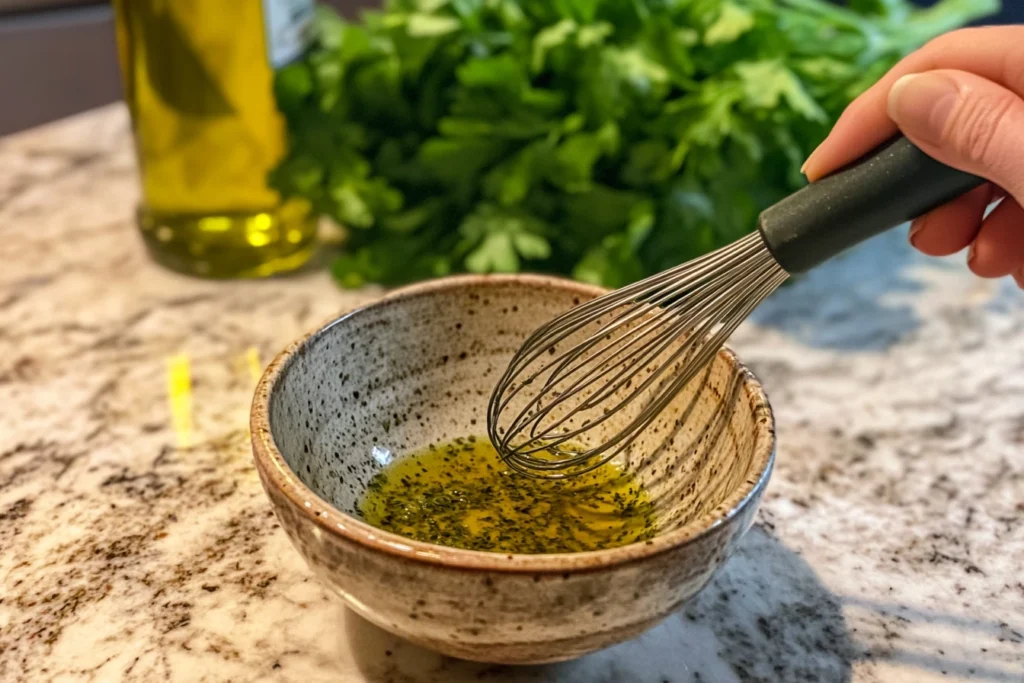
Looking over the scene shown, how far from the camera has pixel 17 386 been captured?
772 millimetres

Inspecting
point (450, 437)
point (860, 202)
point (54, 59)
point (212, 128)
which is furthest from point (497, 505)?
point (54, 59)

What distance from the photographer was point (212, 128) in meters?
0.92

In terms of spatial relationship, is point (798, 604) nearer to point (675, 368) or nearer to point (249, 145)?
point (675, 368)

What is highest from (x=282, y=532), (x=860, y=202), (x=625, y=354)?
(x=860, y=202)

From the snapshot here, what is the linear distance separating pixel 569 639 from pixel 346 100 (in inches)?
27.7

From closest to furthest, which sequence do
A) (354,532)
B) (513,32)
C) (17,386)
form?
1. (354,532)
2. (17,386)
3. (513,32)

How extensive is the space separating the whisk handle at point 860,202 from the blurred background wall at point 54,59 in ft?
3.25

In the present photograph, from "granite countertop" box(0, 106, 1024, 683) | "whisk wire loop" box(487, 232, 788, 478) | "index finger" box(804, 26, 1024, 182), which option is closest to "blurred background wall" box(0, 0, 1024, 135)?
"granite countertop" box(0, 106, 1024, 683)

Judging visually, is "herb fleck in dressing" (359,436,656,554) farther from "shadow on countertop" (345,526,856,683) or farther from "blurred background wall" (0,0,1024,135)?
"blurred background wall" (0,0,1024,135)

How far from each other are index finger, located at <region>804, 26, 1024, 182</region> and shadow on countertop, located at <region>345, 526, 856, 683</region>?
262 mm

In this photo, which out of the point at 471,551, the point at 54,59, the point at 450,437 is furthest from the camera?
the point at 54,59

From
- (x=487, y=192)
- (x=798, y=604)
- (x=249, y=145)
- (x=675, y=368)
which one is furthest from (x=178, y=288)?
(x=798, y=604)

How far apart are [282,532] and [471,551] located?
0.26 m

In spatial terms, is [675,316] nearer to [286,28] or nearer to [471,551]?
[471,551]
